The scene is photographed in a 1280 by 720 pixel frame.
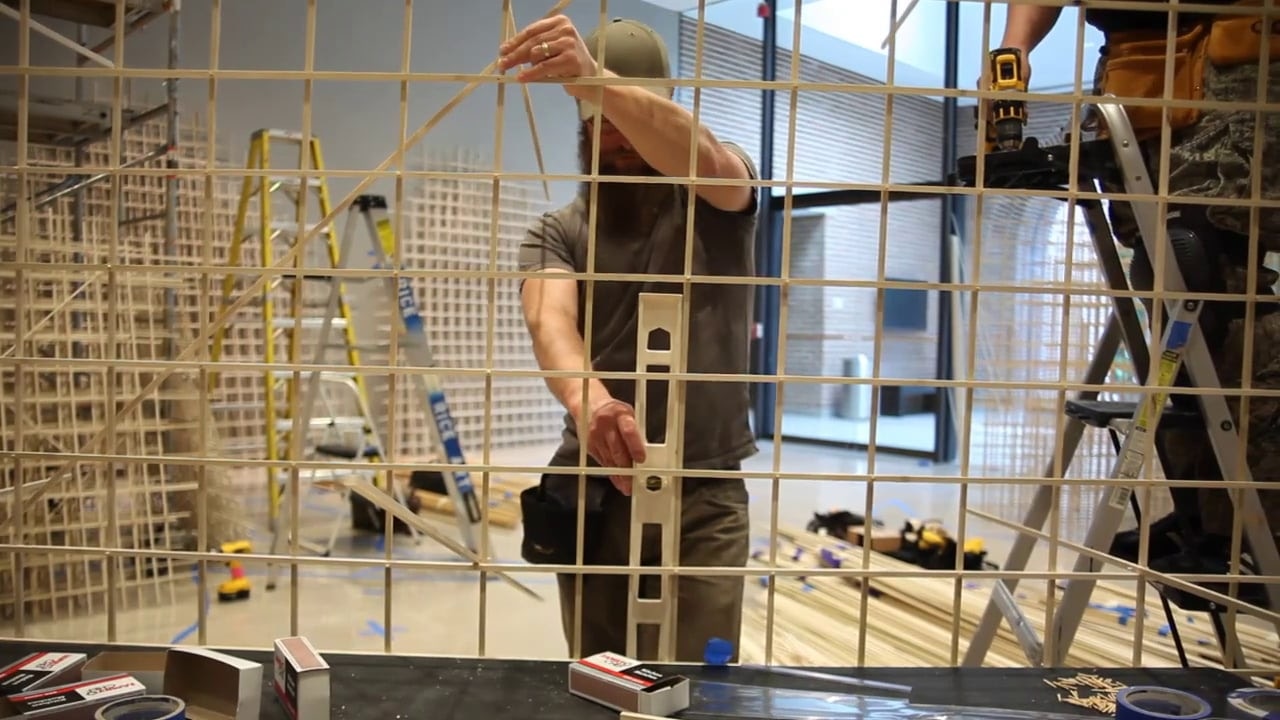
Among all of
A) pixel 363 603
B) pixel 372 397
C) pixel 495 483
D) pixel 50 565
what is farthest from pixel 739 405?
pixel 372 397

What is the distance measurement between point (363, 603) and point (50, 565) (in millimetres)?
1022

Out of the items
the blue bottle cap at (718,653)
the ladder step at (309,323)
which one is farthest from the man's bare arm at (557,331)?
the ladder step at (309,323)

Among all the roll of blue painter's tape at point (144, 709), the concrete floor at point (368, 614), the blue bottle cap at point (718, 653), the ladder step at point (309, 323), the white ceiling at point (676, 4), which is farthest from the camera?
Answer: the white ceiling at point (676, 4)

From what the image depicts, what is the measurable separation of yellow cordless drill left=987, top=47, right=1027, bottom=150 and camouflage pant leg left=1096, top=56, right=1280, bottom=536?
20 cm

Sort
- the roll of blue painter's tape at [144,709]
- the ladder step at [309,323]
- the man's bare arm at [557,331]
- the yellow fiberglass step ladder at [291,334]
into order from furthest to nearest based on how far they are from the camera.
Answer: the ladder step at [309,323], the yellow fiberglass step ladder at [291,334], the man's bare arm at [557,331], the roll of blue painter's tape at [144,709]

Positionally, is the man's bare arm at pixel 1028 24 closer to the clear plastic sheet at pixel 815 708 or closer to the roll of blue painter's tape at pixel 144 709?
the clear plastic sheet at pixel 815 708

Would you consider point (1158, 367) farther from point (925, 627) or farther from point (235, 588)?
point (235, 588)

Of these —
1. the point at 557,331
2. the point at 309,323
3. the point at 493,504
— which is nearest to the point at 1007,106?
the point at 557,331

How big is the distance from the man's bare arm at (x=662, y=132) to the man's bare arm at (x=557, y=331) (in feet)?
0.92

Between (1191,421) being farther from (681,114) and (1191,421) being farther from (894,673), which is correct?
(681,114)

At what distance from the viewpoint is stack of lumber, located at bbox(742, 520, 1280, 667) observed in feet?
7.77

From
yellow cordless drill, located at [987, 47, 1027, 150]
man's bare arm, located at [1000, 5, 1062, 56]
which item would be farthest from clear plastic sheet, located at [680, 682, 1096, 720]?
man's bare arm, located at [1000, 5, 1062, 56]

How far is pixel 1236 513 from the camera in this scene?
99 cm

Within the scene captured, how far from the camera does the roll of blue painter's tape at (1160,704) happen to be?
2.55 feet
